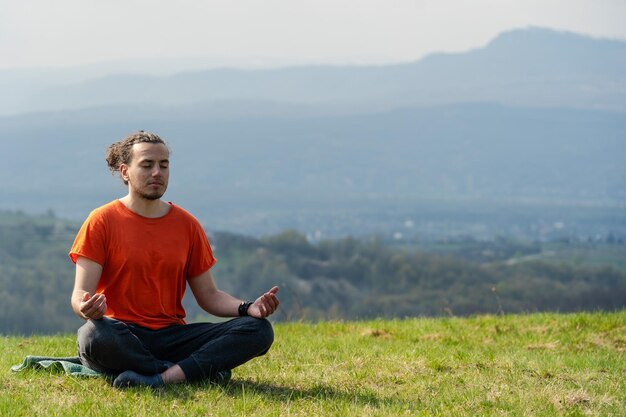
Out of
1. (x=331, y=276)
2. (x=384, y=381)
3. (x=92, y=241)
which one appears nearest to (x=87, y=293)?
(x=92, y=241)

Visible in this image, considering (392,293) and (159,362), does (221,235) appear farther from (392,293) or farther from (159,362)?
(159,362)

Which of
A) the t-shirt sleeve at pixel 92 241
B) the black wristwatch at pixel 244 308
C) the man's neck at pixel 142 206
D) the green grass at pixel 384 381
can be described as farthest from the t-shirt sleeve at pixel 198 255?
the green grass at pixel 384 381

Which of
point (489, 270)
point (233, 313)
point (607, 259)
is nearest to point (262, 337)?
point (233, 313)

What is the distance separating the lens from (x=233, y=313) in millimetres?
7902

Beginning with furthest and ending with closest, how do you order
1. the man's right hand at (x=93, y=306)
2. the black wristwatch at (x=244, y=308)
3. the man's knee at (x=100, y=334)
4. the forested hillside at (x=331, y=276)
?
the forested hillside at (x=331, y=276) < the black wristwatch at (x=244, y=308) < the man's knee at (x=100, y=334) < the man's right hand at (x=93, y=306)

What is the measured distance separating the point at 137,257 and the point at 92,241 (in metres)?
0.35

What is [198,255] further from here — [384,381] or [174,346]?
[384,381]

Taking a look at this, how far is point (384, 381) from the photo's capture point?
26.2 feet

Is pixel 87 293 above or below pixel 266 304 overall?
above

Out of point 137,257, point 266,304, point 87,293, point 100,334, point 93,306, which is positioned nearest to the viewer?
point 93,306

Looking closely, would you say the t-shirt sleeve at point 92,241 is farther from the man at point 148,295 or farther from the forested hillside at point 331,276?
the forested hillside at point 331,276

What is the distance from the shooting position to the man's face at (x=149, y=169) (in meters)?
7.66

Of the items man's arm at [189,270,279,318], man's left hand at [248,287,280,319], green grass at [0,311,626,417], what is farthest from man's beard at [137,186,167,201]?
green grass at [0,311,626,417]

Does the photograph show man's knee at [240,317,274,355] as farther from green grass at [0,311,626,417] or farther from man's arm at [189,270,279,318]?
green grass at [0,311,626,417]
